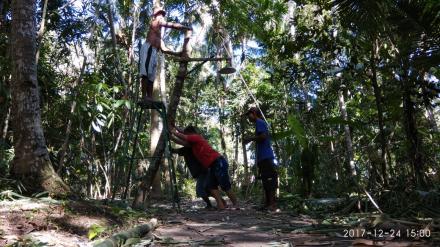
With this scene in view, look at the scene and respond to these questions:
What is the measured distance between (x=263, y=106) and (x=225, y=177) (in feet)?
36.4

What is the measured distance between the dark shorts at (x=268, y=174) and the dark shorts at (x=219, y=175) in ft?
1.96

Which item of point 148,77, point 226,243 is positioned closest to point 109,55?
point 148,77

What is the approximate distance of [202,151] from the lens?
6750 mm

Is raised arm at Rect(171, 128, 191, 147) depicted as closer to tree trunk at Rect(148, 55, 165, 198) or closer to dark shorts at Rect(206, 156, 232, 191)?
dark shorts at Rect(206, 156, 232, 191)

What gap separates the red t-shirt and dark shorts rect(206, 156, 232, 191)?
92 mm

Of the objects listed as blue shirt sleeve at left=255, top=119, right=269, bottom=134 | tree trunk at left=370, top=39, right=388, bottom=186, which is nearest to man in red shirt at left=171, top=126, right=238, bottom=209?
blue shirt sleeve at left=255, top=119, right=269, bottom=134

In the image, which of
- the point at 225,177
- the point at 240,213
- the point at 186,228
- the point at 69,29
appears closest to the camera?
the point at 186,228

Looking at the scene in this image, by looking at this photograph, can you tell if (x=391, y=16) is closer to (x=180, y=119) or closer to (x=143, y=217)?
(x=143, y=217)

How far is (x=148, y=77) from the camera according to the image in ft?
20.3

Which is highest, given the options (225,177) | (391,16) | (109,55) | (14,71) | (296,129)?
(109,55)

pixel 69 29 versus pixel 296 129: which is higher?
pixel 69 29

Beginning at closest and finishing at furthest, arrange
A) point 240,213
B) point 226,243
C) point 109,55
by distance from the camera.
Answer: point 226,243 → point 240,213 → point 109,55

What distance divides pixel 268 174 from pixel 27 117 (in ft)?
11.6

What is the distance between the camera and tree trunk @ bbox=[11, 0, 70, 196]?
4664mm
